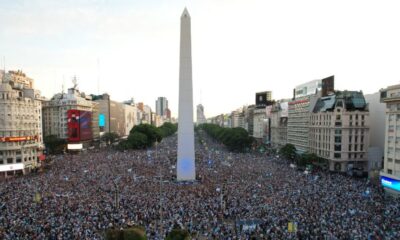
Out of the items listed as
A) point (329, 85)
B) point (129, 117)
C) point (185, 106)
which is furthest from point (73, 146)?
point (129, 117)

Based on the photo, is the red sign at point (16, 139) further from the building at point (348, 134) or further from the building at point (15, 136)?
the building at point (348, 134)

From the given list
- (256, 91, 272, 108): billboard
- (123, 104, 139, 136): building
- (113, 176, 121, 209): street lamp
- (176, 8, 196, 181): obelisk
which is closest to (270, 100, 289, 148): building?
(256, 91, 272, 108): billboard

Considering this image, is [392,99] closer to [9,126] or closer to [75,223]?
[75,223]

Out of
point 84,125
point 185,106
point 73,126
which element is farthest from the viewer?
point 84,125

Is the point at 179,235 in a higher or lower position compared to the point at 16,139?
higher

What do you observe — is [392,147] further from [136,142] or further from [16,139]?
[136,142]

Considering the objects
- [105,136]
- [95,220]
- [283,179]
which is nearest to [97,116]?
[105,136]
